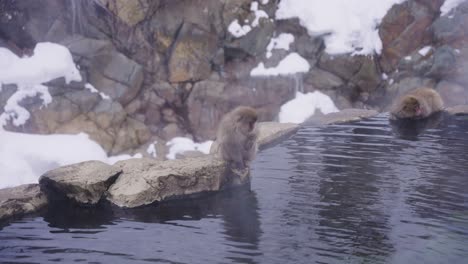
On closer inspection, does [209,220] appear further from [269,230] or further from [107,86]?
[107,86]

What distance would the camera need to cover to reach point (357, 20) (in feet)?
48.3

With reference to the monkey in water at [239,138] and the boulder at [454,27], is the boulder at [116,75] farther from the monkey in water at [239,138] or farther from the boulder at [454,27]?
the boulder at [454,27]

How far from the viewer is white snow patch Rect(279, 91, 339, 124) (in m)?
13.7

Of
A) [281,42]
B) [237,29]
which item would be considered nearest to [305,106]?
[281,42]

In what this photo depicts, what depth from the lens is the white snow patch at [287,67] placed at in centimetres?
1418

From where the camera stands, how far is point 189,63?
13.7 metres

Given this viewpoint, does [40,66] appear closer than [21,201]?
No

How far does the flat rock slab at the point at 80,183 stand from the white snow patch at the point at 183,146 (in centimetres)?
681

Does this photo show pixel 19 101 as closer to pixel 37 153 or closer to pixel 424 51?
pixel 37 153

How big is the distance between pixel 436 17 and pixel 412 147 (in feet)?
26.1

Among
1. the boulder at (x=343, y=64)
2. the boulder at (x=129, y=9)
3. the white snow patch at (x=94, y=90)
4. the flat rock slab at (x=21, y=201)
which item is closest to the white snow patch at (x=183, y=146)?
the white snow patch at (x=94, y=90)

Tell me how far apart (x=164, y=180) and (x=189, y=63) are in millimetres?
8334

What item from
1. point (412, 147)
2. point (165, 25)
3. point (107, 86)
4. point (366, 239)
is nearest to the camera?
point (366, 239)

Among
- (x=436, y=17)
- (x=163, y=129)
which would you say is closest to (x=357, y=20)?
(x=436, y=17)
